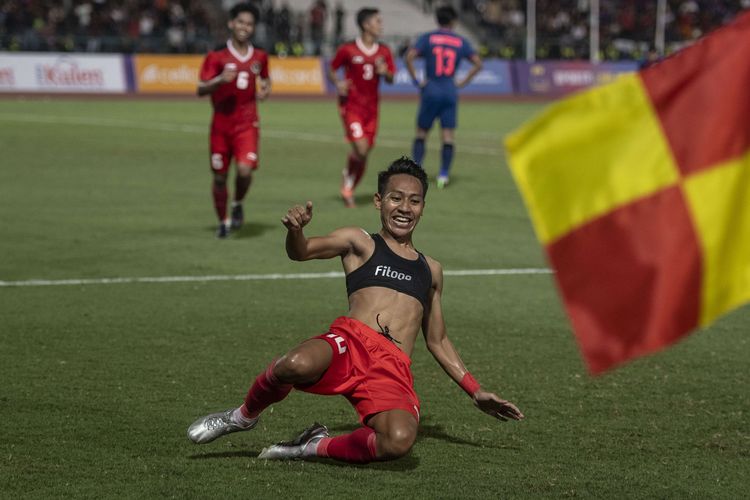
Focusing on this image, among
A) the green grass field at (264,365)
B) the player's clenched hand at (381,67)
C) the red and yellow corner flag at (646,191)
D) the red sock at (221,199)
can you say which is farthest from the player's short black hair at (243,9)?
the red and yellow corner flag at (646,191)

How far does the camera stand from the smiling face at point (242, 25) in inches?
516

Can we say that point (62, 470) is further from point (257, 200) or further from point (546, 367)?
point (257, 200)

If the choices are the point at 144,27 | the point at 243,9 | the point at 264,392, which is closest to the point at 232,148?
the point at 243,9

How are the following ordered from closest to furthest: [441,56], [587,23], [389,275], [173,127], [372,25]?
1. [389,275]
2. [372,25]
3. [441,56]
4. [173,127]
5. [587,23]

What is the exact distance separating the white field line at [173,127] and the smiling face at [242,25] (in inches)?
384

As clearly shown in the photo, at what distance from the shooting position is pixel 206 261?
12.1 meters

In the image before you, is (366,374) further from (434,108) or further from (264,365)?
(434,108)

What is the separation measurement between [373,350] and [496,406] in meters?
0.64

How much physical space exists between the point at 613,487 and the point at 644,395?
1787 millimetres

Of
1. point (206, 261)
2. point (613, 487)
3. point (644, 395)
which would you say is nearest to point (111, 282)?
point (206, 261)

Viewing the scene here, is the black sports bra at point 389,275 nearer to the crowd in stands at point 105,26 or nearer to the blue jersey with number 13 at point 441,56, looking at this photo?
the blue jersey with number 13 at point 441,56

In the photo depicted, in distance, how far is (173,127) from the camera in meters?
26.7

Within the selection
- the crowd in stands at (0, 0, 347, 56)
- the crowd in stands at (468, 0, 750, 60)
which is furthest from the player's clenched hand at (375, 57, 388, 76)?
the crowd in stands at (468, 0, 750, 60)

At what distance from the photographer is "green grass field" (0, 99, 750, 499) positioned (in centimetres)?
587
